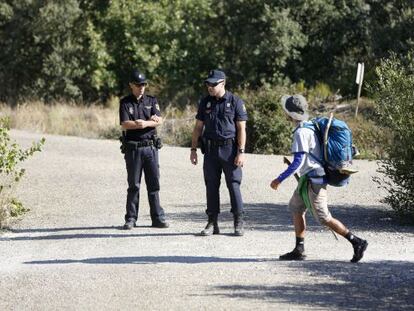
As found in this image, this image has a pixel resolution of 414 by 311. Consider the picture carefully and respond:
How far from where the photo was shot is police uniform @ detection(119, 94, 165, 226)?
11.9 meters

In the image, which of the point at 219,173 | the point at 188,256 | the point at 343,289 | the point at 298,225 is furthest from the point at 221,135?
the point at 343,289

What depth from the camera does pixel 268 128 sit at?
22.0 m

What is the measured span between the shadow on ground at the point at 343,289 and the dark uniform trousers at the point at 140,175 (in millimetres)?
2970

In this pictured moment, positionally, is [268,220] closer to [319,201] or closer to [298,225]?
[298,225]

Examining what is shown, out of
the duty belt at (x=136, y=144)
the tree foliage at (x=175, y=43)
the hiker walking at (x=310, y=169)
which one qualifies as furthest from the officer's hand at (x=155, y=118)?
the tree foliage at (x=175, y=43)

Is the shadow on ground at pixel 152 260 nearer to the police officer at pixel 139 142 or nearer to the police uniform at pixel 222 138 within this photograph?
the police uniform at pixel 222 138

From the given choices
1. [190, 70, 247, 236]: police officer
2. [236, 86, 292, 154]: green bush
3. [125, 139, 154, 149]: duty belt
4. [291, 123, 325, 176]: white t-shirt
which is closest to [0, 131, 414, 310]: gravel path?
[190, 70, 247, 236]: police officer

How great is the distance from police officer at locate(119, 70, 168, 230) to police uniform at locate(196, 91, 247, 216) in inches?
36.1

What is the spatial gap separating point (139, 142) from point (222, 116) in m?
1.31

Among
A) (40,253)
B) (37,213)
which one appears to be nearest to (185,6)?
(37,213)

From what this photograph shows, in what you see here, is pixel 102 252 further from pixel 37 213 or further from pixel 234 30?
pixel 234 30

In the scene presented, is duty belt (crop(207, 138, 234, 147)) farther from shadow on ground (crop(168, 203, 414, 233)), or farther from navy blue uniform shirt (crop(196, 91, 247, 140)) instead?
shadow on ground (crop(168, 203, 414, 233))

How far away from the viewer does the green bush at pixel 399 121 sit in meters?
12.6

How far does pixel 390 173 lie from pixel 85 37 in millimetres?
24395
